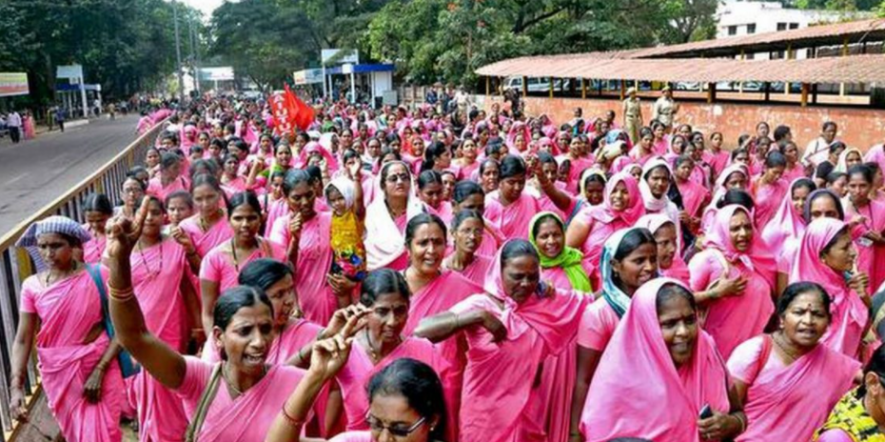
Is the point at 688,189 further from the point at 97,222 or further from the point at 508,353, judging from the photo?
the point at 97,222

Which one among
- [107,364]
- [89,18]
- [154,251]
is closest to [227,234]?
[154,251]

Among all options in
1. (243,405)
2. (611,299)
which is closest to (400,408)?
(243,405)

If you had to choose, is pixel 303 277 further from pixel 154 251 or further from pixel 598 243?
pixel 598 243

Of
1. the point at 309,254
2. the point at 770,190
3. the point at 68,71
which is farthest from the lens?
the point at 68,71

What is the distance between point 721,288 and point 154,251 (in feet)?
10.4

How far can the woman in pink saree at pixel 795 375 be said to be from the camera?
3.14m

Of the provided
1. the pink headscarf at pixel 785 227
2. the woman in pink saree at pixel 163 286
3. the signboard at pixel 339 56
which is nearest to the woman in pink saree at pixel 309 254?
the woman in pink saree at pixel 163 286

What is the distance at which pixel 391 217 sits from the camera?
530 cm

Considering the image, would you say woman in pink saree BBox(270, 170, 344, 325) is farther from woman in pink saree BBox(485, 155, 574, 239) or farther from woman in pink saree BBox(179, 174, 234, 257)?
woman in pink saree BBox(485, 155, 574, 239)

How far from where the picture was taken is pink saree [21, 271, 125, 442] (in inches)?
158

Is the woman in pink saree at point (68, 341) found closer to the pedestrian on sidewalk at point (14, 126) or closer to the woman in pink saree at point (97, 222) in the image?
the woman in pink saree at point (97, 222)

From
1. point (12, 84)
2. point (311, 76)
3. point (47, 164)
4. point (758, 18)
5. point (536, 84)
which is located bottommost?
point (47, 164)

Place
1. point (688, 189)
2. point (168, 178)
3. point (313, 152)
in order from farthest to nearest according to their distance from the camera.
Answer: point (313, 152) < point (168, 178) < point (688, 189)

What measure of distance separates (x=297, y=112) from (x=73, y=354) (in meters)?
8.61
